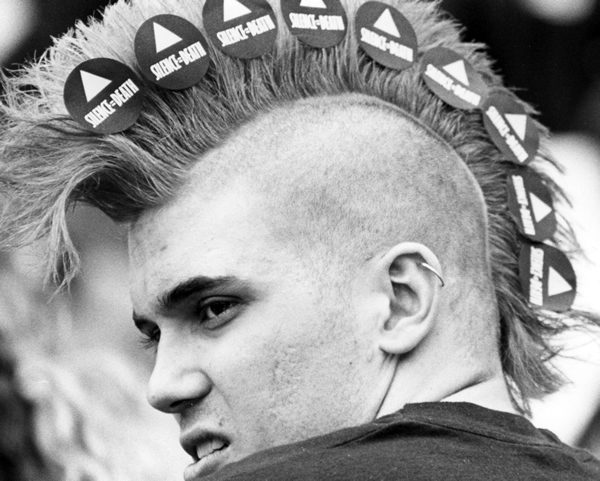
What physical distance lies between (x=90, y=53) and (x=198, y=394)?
33.6 inches

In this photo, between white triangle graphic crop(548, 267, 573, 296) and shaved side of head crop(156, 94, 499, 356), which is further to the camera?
white triangle graphic crop(548, 267, 573, 296)

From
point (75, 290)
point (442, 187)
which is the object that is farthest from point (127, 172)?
point (75, 290)

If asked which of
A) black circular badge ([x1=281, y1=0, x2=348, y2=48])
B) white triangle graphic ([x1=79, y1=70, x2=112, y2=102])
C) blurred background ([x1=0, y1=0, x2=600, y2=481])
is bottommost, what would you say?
blurred background ([x1=0, y1=0, x2=600, y2=481])

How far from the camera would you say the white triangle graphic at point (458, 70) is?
293cm

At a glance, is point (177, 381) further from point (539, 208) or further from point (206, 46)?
point (539, 208)

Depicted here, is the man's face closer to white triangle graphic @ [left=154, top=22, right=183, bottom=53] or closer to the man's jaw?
the man's jaw

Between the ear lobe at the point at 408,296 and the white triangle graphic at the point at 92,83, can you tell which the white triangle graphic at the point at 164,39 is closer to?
the white triangle graphic at the point at 92,83

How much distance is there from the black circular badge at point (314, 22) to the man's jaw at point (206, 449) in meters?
0.91

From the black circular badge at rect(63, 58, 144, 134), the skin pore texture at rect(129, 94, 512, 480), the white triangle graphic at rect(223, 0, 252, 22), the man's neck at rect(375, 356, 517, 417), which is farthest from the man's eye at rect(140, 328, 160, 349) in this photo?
the white triangle graphic at rect(223, 0, 252, 22)

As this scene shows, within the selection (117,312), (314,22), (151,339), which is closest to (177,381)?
(151,339)

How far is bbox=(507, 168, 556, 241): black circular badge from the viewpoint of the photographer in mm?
2982

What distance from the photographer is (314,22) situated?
2.76m

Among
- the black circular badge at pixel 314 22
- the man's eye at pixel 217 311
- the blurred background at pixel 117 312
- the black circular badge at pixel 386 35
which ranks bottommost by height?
the blurred background at pixel 117 312

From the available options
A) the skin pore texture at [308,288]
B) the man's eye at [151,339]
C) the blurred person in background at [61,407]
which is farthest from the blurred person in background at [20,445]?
the skin pore texture at [308,288]
